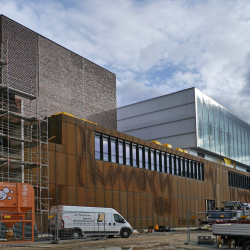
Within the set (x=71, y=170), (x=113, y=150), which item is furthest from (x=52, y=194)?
(x=113, y=150)

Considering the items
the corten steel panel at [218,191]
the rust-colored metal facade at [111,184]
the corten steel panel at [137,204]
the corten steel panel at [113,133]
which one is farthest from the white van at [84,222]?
the corten steel panel at [218,191]

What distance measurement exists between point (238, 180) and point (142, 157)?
114 feet

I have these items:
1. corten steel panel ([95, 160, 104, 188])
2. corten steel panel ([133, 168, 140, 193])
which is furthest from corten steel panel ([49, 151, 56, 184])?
corten steel panel ([133, 168, 140, 193])

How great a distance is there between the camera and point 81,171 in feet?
108

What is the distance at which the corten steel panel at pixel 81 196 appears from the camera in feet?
104

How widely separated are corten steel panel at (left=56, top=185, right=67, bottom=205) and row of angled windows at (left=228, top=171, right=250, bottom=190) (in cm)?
4238

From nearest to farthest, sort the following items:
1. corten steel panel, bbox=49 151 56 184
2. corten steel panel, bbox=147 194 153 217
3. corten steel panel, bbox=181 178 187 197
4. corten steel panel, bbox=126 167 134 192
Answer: corten steel panel, bbox=49 151 56 184 < corten steel panel, bbox=126 167 134 192 < corten steel panel, bbox=147 194 153 217 < corten steel panel, bbox=181 178 187 197

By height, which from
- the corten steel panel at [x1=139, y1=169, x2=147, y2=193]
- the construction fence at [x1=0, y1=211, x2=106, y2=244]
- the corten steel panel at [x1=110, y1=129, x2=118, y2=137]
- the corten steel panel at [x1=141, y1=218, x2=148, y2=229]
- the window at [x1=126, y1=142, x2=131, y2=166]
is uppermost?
the corten steel panel at [x1=110, y1=129, x2=118, y2=137]

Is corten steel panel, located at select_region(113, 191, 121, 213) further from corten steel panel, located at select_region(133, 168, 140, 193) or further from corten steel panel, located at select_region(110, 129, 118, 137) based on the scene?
corten steel panel, located at select_region(110, 129, 118, 137)

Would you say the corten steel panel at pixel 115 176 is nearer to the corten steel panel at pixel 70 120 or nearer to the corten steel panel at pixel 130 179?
the corten steel panel at pixel 130 179

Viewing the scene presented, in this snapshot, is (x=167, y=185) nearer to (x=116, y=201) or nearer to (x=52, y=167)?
(x=116, y=201)

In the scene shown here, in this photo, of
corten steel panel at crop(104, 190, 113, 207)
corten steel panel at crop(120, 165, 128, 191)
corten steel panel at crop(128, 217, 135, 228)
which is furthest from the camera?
corten steel panel at crop(128, 217, 135, 228)

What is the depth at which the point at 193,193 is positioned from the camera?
5238 centimetres

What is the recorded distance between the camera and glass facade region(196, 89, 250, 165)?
63.8 metres
